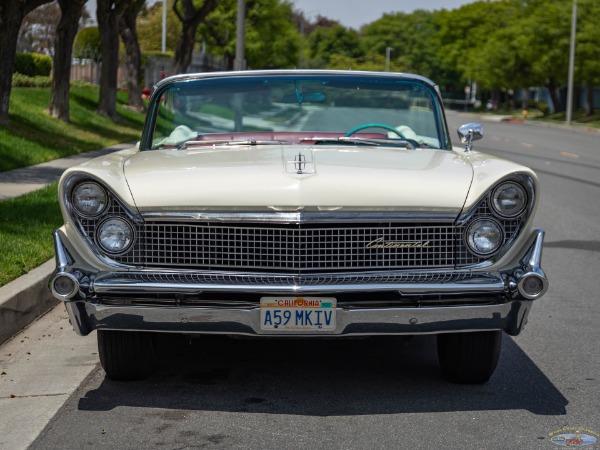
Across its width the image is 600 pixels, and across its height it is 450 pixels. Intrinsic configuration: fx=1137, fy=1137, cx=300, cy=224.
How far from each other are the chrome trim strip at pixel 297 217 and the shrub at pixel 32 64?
29013 mm

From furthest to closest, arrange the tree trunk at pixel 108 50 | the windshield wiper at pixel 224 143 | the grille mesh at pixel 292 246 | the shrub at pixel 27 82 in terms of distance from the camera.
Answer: the shrub at pixel 27 82 < the tree trunk at pixel 108 50 < the windshield wiper at pixel 224 143 < the grille mesh at pixel 292 246

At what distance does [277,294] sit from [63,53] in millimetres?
20080

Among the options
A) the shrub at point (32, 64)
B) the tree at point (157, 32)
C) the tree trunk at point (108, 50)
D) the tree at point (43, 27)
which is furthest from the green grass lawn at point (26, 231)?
the tree at point (157, 32)

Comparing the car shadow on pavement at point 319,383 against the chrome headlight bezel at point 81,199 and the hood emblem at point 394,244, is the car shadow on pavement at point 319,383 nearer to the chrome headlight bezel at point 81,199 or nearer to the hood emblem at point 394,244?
the hood emblem at point 394,244

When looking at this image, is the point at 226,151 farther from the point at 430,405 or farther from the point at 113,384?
the point at 430,405

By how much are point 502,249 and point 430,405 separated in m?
0.79

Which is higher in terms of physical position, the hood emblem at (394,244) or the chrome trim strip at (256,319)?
the hood emblem at (394,244)

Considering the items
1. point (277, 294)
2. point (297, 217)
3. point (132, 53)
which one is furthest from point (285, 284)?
point (132, 53)

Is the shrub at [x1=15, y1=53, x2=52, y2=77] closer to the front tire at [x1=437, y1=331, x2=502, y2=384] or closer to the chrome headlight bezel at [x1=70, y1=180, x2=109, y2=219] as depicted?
the chrome headlight bezel at [x1=70, y1=180, x2=109, y2=219]

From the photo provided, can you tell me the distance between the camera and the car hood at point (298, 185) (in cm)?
502

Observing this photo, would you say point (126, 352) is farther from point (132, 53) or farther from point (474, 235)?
point (132, 53)

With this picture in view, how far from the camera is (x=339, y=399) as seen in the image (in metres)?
5.34

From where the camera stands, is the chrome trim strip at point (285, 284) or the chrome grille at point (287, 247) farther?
the chrome grille at point (287, 247)

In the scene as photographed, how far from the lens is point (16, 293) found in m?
6.87
